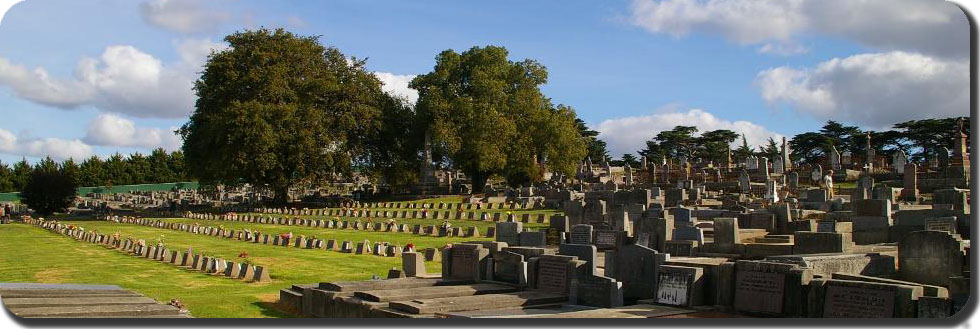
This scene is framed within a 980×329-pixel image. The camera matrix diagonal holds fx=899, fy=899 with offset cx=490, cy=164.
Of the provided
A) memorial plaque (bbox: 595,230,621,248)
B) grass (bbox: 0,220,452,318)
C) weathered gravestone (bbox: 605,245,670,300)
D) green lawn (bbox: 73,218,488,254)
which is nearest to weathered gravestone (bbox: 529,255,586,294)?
weathered gravestone (bbox: 605,245,670,300)

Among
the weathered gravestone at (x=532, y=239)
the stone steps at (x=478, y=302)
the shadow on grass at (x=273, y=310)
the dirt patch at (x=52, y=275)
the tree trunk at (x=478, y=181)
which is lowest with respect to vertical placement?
the shadow on grass at (x=273, y=310)

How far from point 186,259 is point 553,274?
11.6 meters

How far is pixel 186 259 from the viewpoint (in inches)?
894

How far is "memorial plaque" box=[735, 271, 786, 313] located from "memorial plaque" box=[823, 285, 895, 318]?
738mm

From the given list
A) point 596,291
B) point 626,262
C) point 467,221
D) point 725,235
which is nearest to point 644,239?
point 725,235

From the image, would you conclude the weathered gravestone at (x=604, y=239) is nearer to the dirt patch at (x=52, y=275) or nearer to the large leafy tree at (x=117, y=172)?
the dirt patch at (x=52, y=275)

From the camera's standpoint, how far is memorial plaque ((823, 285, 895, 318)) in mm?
10688

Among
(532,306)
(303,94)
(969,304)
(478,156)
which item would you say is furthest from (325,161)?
(969,304)

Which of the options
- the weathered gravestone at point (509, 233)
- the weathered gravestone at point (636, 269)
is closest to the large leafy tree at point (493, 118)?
the weathered gravestone at point (509, 233)

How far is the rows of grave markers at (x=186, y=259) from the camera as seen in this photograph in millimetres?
19906

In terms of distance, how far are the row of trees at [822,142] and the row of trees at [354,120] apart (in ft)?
68.6

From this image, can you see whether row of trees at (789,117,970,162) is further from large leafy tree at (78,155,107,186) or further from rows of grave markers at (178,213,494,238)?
large leafy tree at (78,155,107,186)

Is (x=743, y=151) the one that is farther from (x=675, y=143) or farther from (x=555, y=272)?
(x=555, y=272)

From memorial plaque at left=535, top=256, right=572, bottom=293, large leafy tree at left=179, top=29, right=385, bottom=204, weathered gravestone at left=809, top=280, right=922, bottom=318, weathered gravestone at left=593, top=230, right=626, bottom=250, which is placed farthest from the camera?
large leafy tree at left=179, top=29, right=385, bottom=204
